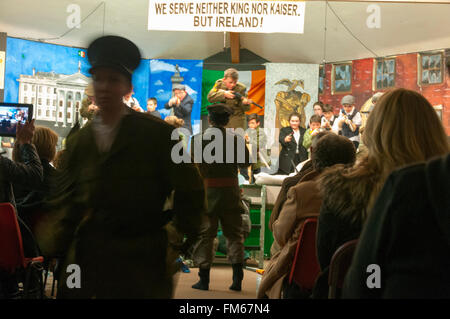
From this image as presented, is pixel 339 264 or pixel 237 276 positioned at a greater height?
pixel 339 264

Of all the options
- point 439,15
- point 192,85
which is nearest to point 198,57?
point 192,85

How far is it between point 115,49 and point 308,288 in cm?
156

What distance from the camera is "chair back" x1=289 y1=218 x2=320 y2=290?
8.14ft

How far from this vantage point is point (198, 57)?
445 inches

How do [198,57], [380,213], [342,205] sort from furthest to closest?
[198,57] < [342,205] < [380,213]

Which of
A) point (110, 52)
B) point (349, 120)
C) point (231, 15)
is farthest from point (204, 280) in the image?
point (349, 120)

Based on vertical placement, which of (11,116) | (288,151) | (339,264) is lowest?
(339,264)

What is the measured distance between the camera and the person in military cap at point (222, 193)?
480 cm

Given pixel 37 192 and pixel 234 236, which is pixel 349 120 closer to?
pixel 234 236

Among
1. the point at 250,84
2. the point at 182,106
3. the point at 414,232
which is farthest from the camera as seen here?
the point at 250,84

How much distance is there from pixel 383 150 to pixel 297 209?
892mm

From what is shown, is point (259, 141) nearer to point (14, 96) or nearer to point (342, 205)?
point (14, 96)

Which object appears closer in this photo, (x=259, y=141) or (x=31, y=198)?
(x=31, y=198)

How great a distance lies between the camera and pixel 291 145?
404 inches
